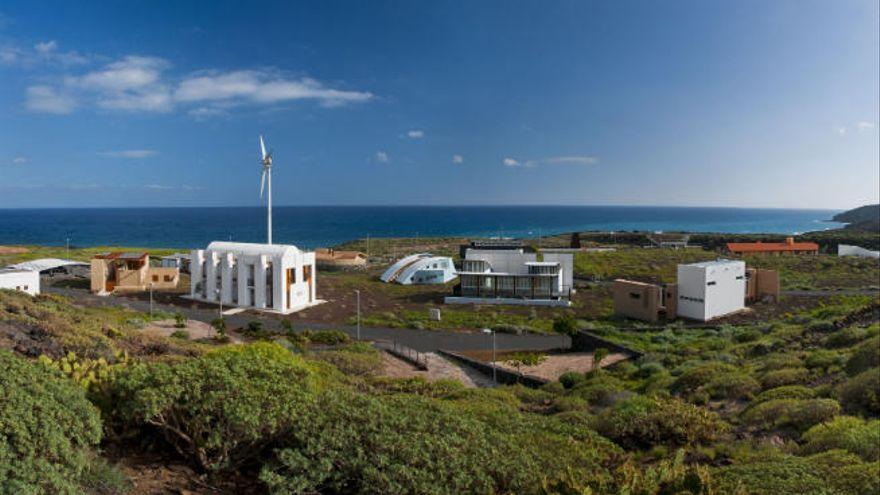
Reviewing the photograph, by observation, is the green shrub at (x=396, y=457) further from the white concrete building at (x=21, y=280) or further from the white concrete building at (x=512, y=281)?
the white concrete building at (x=21, y=280)

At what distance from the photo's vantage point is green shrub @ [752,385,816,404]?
16898 mm

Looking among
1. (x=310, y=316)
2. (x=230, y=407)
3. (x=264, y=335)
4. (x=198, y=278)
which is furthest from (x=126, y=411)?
(x=198, y=278)

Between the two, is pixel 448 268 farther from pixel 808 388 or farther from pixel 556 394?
pixel 808 388

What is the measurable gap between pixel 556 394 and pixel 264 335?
776 inches

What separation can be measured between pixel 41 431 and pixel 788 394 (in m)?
18.2

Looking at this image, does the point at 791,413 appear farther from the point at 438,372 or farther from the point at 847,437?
the point at 438,372

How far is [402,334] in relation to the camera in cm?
3844

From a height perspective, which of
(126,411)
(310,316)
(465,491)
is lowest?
(310,316)

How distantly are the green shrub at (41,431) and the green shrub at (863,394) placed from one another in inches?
662

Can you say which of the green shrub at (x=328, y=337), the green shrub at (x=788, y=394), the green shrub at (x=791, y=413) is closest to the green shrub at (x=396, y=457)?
the green shrub at (x=791, y=413)

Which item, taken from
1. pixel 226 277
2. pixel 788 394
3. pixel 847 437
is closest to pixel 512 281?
pixel 226 277

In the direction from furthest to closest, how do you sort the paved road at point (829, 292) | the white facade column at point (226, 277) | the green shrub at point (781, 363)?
the paved road at point (829, 292), the white facade column at point (226, 277), the green shrub at point (781, 363)

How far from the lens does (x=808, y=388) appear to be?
1781 cm

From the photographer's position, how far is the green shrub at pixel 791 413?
46.6ft
